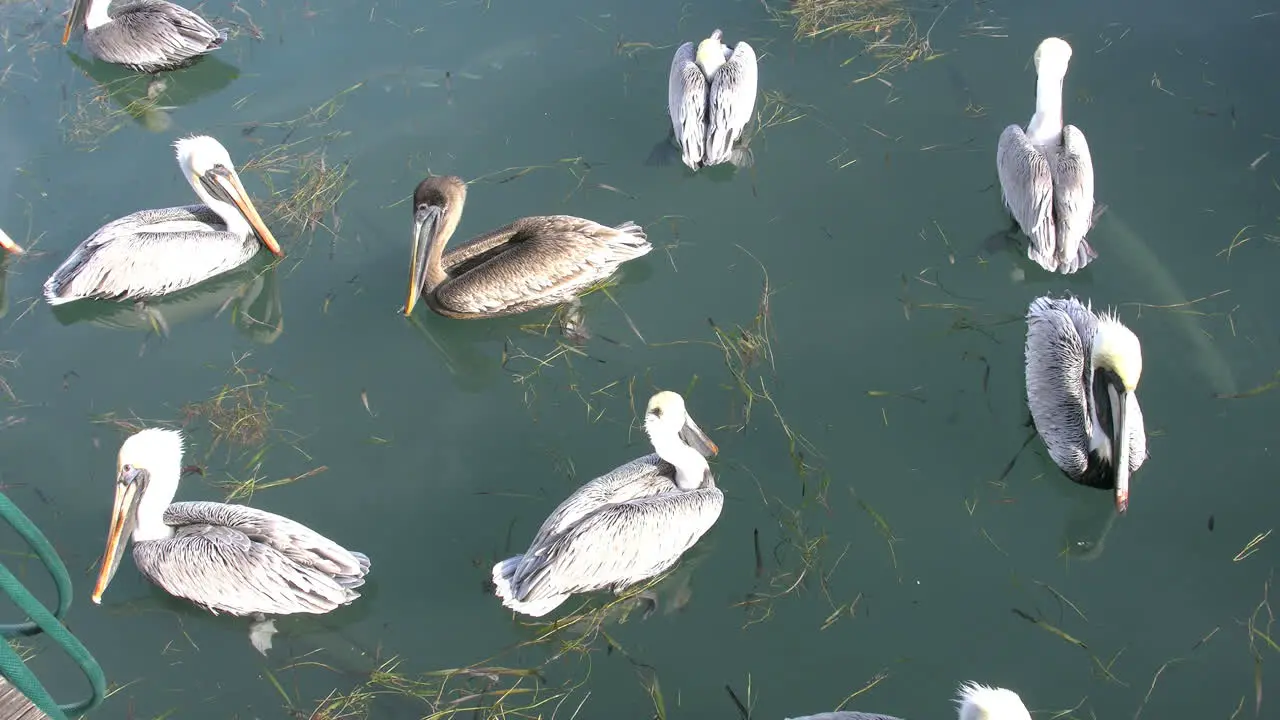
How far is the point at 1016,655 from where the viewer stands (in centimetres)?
409

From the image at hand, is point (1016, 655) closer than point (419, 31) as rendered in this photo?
Yes

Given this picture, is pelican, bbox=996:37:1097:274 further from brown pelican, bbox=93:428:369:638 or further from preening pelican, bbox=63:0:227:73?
preening pelican, bbox=63:0:227:73

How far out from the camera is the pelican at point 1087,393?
430 centimetres

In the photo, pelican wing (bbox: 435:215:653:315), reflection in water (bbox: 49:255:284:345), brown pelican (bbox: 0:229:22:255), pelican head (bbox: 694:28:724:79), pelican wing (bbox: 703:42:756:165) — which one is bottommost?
reflection in water (bbox: 49:255:284:345)

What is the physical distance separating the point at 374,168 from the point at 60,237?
5.76 feet

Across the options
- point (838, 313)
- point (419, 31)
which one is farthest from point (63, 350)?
point (838, 313)

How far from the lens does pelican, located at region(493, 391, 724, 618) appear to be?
4.27 meters

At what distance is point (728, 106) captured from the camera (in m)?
6.03

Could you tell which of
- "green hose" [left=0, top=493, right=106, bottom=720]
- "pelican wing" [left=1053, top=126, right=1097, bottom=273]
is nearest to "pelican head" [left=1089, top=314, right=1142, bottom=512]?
"pelican wing" [left=1053, top=126, right=1097, bottom=273]

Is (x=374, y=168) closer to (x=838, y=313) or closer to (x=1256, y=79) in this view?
(x=838, y=313)

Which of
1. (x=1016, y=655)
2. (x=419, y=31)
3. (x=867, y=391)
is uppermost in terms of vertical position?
(x=419, y=31)

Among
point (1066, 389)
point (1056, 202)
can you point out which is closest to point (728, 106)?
point (1056, 202)

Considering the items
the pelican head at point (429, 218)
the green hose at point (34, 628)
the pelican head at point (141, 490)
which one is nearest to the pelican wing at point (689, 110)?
the pelican head at point (429, 218)

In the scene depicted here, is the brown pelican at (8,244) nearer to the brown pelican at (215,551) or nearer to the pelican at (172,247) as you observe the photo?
the pelican at (172,247)
